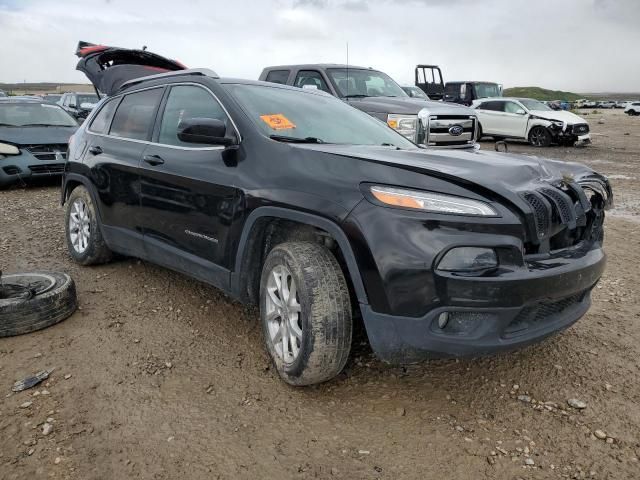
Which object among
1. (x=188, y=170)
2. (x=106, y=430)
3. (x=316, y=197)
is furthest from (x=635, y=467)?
(x=188, y=170)

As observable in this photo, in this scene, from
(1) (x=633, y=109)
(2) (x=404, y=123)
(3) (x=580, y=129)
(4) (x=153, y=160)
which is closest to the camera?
(4) (x=153, y=160)

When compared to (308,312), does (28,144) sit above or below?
above

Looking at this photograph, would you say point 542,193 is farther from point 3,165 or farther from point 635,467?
point 3,165

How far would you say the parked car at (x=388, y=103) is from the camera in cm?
827

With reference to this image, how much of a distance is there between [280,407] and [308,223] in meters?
0.93

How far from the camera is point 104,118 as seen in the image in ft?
14.9

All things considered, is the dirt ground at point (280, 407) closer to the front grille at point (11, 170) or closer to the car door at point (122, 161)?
the car door at point (122, 161)

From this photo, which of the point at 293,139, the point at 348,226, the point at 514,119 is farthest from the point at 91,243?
the point at 514,119

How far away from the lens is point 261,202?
9.27 ft

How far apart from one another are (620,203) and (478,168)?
6.47 m

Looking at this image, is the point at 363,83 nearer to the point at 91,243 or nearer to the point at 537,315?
the point at 91,243

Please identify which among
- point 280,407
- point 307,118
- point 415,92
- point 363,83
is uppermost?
point 363,83

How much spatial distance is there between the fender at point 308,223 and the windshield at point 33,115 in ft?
26.2

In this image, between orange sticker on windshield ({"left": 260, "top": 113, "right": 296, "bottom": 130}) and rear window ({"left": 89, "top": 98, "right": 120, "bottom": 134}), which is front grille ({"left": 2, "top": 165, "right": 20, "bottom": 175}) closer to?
rear window ({"left": 89, "top": 98, "right": 120, "bottom": 134})
